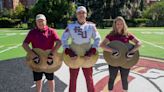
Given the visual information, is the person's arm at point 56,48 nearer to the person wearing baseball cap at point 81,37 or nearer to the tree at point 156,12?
the person wearing baseball cap at point 81,37

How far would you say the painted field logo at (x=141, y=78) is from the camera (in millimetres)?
7902

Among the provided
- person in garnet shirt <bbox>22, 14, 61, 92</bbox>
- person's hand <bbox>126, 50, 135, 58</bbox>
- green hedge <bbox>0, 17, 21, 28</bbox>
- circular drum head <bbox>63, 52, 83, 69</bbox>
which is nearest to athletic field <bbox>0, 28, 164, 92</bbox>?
person's hand <bbox>126, 50, 135, 58</bbox>

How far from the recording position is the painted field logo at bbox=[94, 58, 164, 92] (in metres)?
7.90

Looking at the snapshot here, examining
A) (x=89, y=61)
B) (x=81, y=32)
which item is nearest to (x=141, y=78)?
(x=89, y=61)

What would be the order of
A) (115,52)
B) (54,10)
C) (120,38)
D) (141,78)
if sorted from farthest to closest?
(54,10) → (141,78) → (115,52) → (120,38)

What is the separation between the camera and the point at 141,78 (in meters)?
8.85

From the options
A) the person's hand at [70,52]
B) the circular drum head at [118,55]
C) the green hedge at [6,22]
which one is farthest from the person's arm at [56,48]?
the green hedge at [6,22]

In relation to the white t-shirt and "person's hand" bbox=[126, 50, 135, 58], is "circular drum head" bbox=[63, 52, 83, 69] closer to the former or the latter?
the white t-shirt

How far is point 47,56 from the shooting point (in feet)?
21.9

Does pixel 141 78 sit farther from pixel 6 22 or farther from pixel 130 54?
pixel 6 22

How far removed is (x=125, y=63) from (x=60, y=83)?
2301mm

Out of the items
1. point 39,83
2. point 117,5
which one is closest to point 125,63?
point 39,83

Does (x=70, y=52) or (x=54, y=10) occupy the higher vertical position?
(x=70, y=52)

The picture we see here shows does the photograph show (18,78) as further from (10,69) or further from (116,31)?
(116,31)
